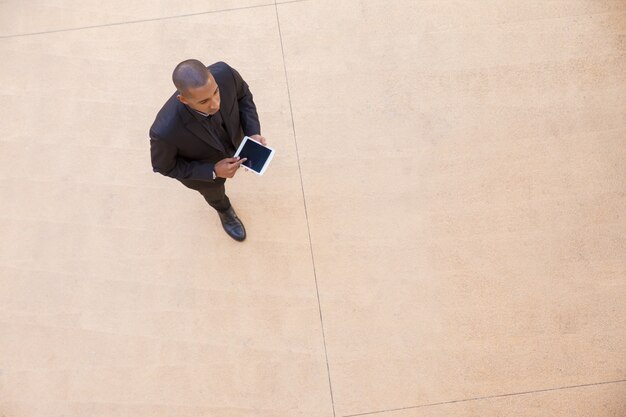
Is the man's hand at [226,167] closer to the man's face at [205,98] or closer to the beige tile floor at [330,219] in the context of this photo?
the man's face at [205,98]

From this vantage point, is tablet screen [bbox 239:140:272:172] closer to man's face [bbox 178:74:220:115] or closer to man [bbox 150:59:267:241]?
man [bbox 150:59:267:241]

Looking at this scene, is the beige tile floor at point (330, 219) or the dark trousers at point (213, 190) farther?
the beige tile floor at point (330, 219)

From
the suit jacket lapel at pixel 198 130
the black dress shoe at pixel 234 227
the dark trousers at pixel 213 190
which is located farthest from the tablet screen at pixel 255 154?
the black dress shoe at pixel 234 227

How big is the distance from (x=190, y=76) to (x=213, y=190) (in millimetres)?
832

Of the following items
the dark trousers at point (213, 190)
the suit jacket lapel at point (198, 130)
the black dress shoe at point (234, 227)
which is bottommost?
the black dress shoe at point (234, 227)

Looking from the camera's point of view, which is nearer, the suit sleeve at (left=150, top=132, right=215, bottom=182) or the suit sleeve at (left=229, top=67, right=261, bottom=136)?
the suit sleeve at (left=150, top=132, right=215, bottom=182)

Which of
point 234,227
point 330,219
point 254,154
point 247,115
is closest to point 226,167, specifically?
point 254,154

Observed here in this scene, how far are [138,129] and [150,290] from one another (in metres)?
1.05

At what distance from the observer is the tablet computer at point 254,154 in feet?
7.64

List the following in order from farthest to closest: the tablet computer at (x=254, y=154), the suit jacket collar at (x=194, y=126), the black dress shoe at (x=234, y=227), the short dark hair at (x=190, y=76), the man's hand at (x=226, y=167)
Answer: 1. the black dress shoe at (x=234, y=227)
2. the tablet computer at (x=254, y=154)
3. the man's hand at (x=226, y=167)
4. the suit jacket collar at (x=194, y=126)
5. the short dark hair at (x=190, y=76)

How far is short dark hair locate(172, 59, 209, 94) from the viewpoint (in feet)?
6.08

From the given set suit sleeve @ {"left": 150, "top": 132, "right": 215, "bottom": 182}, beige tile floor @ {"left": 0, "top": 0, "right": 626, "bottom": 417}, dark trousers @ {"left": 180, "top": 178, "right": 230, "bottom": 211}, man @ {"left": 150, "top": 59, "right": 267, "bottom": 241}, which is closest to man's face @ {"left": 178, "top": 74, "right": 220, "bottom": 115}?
man @ {"left": 150, "top": 59, "right": 267, "bottom": 241}

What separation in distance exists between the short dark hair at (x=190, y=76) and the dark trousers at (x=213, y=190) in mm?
634

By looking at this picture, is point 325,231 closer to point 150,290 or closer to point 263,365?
point 263,365
